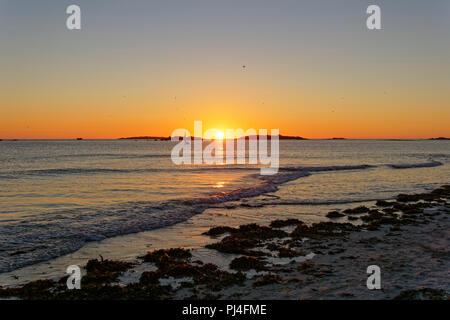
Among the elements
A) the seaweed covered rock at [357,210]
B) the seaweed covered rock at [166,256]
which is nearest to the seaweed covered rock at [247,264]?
the seaweed covered rock at [166,256]

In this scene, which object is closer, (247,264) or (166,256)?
(247,264)

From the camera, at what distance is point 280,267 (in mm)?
10648

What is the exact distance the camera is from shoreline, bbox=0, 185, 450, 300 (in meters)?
8.68

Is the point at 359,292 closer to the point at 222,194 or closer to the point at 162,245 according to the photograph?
the point at 162,245

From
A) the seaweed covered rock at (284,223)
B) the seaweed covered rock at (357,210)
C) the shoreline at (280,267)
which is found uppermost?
the shoreline at (280,267)

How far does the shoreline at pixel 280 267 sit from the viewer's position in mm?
8680

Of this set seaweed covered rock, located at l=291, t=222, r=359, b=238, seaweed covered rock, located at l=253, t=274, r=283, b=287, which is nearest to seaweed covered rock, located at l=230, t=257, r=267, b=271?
seaweed covered rock, located at l=253, t=274, r=283, b=287

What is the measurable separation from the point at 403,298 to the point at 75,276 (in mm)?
8779
